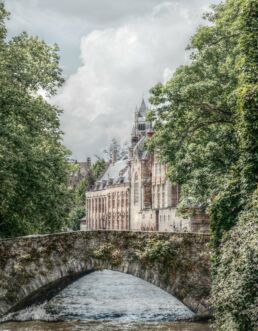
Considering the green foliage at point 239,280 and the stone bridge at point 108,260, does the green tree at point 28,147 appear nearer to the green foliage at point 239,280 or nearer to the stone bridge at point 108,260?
the stone bridge at point 108,260

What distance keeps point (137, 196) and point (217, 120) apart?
61.8 metres

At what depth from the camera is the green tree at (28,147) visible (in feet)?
83.7

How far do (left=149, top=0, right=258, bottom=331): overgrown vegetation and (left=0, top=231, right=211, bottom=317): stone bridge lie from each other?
1338 millimetres

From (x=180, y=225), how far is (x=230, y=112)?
35428mm

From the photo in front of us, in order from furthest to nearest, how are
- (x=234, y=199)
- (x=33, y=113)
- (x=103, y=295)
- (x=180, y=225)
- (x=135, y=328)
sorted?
(x=180, y=225) < (x=103, y=295) < (x=33, y=113) < (x=135, y=328) < (x=234, y=199)

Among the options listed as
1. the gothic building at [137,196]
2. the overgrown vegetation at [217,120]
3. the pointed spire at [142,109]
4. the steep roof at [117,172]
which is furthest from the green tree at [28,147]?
the pointed spire at [142,109]

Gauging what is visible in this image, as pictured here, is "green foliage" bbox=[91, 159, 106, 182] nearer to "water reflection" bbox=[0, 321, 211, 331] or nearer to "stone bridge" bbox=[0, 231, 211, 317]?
"water reflection" bbox=[0, 321, 211, 331]

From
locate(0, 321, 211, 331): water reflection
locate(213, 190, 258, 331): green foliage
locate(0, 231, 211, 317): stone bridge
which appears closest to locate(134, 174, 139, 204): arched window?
locate(0, 321, 211, 331): water reflection

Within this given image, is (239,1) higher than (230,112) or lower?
higher

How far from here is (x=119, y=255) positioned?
2223 centimetres

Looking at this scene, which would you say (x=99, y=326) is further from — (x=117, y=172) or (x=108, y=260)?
(x=117, y=172)

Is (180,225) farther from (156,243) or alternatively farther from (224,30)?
(156,243)

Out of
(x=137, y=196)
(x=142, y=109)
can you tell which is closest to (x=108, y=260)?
(x=137, y=196)

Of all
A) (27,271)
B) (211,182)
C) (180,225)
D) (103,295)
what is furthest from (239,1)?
(180,225)
